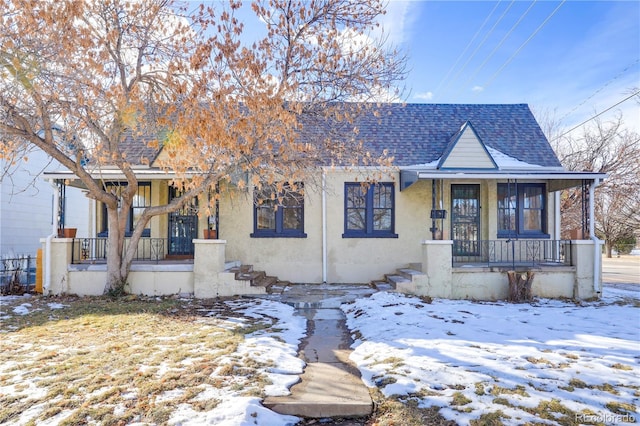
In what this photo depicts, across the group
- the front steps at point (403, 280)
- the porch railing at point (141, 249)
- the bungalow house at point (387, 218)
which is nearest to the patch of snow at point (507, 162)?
the bungalow house at point (387, 218)

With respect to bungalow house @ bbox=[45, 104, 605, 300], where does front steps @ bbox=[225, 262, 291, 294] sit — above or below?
below

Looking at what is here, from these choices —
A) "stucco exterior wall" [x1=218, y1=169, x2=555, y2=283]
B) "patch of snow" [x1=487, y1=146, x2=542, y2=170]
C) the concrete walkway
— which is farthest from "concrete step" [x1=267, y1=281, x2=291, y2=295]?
"patch of snow" [x1=487, y1=146, x2=542, y2=170]

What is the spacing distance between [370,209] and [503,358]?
747 cm

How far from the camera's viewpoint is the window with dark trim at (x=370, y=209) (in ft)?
39.7

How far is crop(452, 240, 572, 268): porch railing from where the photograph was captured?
1175 centimetres

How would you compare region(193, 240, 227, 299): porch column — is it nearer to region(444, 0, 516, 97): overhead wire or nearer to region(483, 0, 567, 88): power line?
region(444, 0, 516, 97): overhead wire

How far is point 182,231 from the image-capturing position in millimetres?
12578

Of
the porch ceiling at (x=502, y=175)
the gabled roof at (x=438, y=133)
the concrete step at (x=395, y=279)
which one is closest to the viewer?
the concrete step at (x=395, y=279)

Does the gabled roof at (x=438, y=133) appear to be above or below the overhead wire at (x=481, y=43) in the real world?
below

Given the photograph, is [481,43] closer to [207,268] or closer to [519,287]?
[519,287]

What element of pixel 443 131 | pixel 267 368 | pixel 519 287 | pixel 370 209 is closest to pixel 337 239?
pixel 370 209

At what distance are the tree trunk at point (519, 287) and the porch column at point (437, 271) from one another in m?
1.54

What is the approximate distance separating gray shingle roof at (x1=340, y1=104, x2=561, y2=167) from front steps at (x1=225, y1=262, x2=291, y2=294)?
16.5 feet

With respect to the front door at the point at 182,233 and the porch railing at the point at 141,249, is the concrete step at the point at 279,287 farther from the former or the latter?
the porch railing at the point at 141,249
